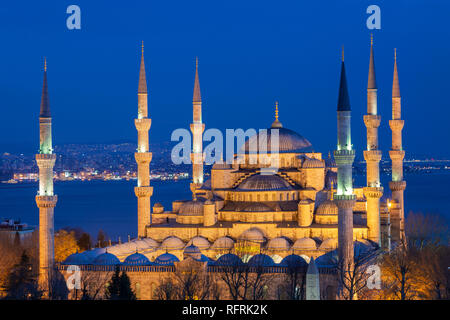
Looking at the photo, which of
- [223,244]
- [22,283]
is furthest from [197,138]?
[22,283]

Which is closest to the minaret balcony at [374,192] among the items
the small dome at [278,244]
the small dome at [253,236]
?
the small dome at [278,244]

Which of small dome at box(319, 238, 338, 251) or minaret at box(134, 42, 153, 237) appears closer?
small dome at box(319, 238, 338, 251)

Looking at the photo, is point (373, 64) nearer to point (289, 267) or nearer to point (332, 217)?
point (332, 217)

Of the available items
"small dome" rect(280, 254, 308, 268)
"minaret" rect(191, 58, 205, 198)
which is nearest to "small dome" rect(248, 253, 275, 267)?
"small dome" rect(280, 254, 308, 268)

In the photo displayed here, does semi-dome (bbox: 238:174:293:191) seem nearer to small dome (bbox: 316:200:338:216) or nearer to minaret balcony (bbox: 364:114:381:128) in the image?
small dome (bbox: 316:200:338:216)

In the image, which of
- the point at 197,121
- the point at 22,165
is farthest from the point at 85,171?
the point at 197,121

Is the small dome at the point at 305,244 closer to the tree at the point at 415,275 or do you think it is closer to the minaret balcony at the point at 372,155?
the tree at the point at 415,275

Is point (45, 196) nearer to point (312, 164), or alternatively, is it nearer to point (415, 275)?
point (312, 164)
